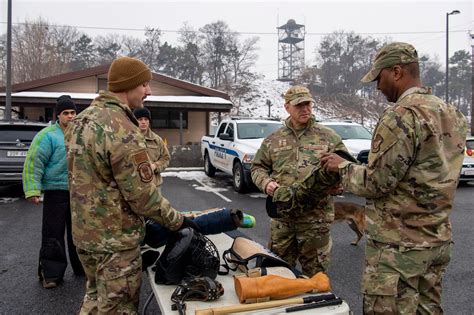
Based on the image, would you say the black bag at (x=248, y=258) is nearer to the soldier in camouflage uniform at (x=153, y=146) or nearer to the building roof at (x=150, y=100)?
the soldier in camouflage uniform at (x=153, y=146)

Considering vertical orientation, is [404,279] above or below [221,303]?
above

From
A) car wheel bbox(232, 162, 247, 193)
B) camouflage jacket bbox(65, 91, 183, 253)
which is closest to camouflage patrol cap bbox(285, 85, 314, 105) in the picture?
camouflage jacket bbox(65, 91, 183, 253)

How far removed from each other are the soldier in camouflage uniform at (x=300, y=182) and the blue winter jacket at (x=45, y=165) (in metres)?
1.98

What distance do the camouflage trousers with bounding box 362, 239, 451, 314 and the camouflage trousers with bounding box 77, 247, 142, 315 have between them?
1205mm

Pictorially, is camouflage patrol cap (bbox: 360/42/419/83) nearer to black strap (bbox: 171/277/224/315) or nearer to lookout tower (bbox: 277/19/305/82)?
black strap (bbox: 171/277/224/315)

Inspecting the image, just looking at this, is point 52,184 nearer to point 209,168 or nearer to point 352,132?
point 209,168

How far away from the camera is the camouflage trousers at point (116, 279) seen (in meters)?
2.13

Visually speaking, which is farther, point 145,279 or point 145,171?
point 145,279

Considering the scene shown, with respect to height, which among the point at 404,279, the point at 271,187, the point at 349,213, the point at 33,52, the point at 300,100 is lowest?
the point at 349,213

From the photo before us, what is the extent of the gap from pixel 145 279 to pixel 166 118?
16600 millimetres

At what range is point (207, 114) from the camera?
20922 mm

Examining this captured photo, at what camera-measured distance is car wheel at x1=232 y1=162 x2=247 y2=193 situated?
31.3 ft

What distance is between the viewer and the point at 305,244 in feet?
10.1

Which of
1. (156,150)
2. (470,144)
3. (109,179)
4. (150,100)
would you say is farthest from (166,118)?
(109,179)
